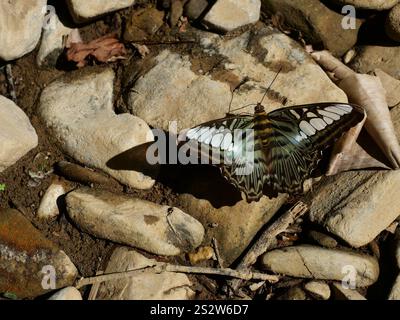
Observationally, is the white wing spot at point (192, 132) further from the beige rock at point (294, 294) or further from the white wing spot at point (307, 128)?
the beige rock at point (294, 294)

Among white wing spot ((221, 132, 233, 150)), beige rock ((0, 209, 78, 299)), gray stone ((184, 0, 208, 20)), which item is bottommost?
beige rock ((0, 209, 78, 299))

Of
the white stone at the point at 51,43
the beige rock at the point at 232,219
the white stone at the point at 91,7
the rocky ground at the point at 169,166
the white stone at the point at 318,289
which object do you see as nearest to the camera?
the white stone at the point at 318,289

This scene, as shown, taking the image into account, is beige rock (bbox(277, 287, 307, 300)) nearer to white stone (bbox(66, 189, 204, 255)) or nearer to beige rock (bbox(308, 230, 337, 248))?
beige rock (bbox(308, 230, 337, 248))

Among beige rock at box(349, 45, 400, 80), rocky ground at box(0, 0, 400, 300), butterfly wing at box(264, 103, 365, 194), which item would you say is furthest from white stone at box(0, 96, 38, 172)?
beige rock at box(349, 45, 400, 80)

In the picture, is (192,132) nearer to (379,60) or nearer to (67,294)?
(67,294)

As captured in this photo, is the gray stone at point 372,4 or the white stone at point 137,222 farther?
the gray stone at point 372,4

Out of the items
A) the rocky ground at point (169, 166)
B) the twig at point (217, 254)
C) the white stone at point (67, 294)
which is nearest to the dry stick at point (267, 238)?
the rocky ground at point (169, 166)
